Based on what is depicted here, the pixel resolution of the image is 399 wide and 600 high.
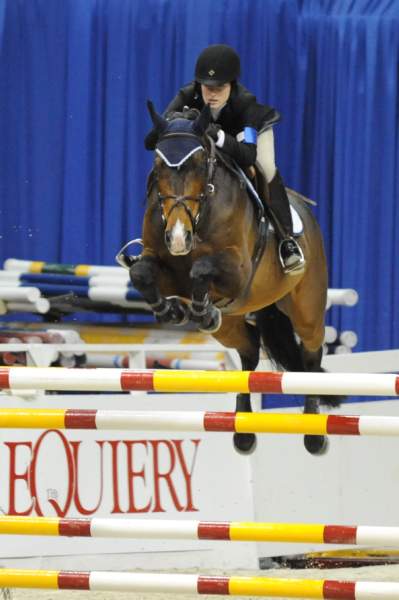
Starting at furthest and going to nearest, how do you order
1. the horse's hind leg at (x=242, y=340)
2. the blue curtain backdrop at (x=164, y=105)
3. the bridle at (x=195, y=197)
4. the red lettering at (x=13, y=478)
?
the blue curtain backdrop at (x=164, y=105)
the red lettering at (x=13, y=478)
the horse's hind leg at (x=242, y=340)
the bridle at (x=195, y=197)

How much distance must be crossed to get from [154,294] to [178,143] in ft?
1.90

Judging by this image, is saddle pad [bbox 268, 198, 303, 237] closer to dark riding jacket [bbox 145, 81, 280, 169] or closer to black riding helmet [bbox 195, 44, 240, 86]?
dark riding jacket [bbox 145, 81, 280, 169]

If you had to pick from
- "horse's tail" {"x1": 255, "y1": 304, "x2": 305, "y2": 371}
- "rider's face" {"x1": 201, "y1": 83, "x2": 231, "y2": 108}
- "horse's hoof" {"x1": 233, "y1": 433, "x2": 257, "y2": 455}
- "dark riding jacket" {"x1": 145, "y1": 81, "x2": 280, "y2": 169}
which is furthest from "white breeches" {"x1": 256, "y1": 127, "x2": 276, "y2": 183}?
"horse's hoof" {"x1": 233, "y1": 433, "x2": 257, "y2": 455}

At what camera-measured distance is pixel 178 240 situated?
4.29 metres

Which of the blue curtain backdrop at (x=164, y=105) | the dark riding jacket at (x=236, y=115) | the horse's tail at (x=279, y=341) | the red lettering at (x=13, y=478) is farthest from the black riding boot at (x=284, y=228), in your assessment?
the blue curtain backdrop at (x=164, y=105)

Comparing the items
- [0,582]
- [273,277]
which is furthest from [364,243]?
[0,582]

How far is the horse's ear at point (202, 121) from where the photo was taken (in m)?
4.53

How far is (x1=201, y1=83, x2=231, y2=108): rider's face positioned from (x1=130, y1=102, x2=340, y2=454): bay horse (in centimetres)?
25

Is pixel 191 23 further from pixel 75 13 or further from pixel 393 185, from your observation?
pixel 393 185

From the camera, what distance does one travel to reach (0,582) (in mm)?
4000

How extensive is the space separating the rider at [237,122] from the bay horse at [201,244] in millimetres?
65

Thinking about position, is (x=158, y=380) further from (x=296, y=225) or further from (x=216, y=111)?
(x=296, y=225)

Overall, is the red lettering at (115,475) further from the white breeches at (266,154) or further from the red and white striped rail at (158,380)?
the red and white striped rail at (158,380)

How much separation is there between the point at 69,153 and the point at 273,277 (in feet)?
10.7
